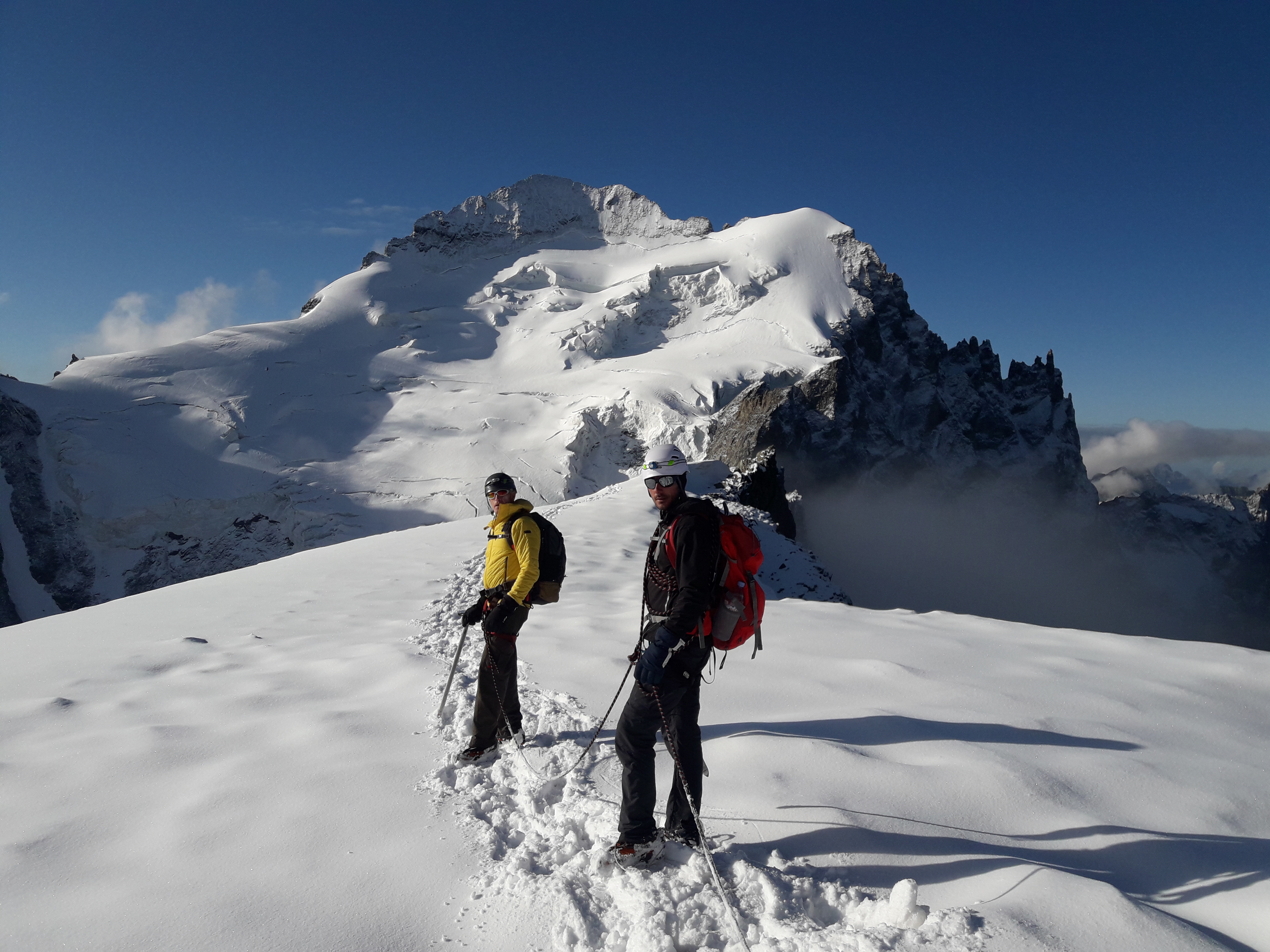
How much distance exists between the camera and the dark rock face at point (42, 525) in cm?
3684

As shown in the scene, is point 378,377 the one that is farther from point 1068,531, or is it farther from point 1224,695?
point 1068,531

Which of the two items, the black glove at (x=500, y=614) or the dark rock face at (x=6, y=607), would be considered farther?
the dark rock face at (x=6, y=607)

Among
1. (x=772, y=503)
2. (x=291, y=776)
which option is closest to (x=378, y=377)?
(x=772, y=503)

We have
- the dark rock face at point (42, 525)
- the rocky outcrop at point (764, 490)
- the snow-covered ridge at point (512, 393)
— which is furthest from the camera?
the snow-covered ridge at point (512, 393)

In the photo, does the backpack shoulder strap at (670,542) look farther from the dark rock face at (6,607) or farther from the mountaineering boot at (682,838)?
the dark rock face at (6,607)

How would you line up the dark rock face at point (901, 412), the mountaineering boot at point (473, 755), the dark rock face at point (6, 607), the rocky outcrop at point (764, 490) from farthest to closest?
the dark rock face at point (901, 412) → the dark rock face at point (6, 607) → the rocky outcrop at point (764, 490) → the mountaineering boot at point (473, 755)

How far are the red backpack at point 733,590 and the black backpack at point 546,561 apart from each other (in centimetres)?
134

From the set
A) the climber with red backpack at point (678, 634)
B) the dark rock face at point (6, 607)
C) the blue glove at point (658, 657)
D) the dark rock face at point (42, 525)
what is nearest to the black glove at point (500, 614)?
the climber with red backpack at point (678, 634)

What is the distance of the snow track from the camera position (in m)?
2.66

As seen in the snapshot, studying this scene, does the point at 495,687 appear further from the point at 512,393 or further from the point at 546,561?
the point at 512,393

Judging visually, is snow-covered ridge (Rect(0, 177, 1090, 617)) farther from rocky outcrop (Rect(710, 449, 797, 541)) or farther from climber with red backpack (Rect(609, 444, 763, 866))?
climber with red backpack (Rect(609, 444, 763, 866))

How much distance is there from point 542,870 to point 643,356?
199 feet

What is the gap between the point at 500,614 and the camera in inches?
175

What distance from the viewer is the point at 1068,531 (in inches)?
3718
